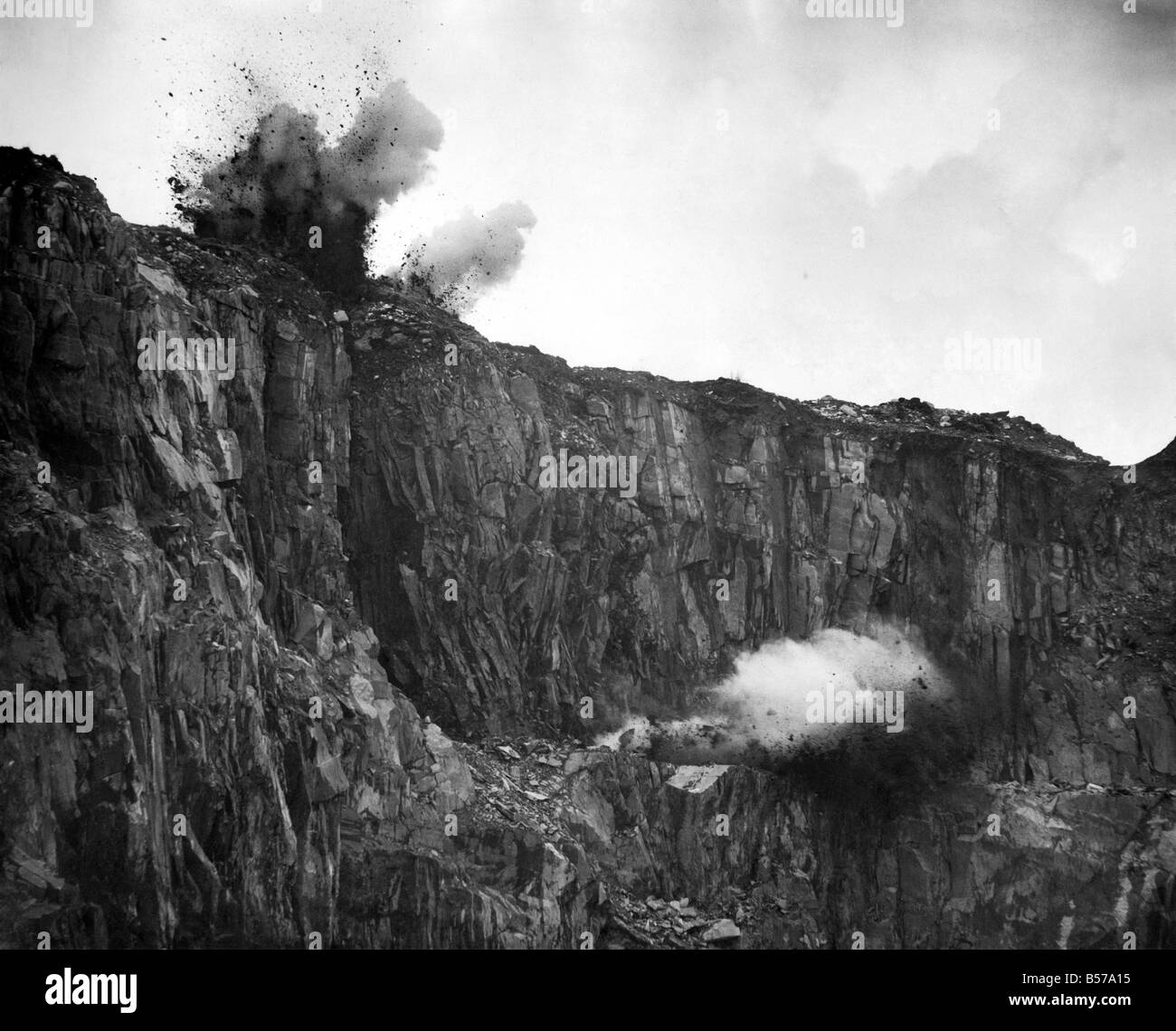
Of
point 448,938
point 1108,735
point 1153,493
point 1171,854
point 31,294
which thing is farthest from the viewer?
point 1153,493

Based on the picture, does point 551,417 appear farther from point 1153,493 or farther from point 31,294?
point 1153,493

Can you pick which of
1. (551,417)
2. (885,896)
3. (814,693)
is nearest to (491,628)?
(551,417)

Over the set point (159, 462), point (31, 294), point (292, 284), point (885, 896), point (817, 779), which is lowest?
point (885, 896)

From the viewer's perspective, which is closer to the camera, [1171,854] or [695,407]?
[1171,854]

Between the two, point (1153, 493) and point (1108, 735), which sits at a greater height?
point (1153, 493)

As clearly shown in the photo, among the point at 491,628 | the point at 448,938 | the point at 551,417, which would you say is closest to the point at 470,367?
the point at 551,417

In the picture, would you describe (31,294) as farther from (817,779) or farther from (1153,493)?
(1153,493)

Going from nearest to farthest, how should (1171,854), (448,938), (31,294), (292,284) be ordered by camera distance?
(31,294), (448,938), (292,284), (1171,854)
